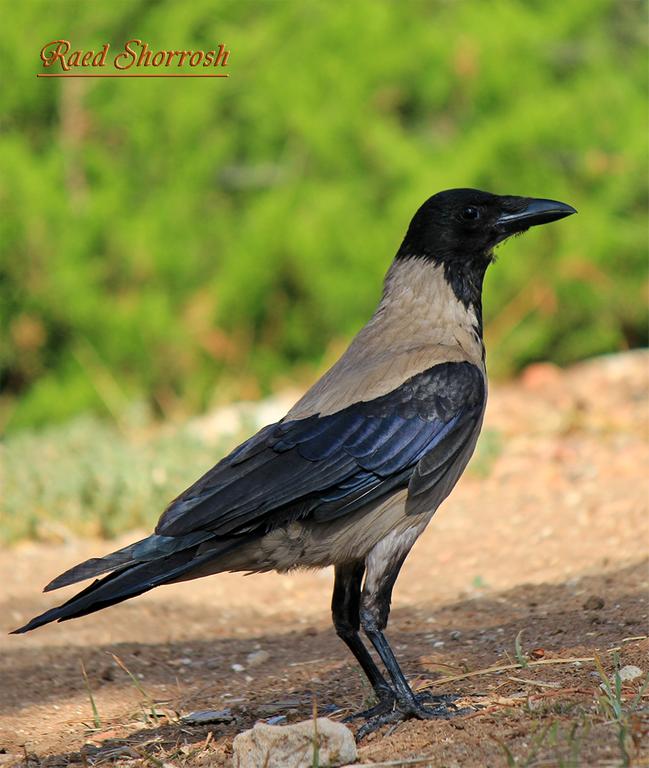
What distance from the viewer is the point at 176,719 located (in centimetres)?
458

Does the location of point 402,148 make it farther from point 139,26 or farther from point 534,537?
point 534,537

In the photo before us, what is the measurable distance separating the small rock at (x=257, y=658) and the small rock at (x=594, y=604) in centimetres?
136

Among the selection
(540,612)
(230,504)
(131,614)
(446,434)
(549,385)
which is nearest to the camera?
(230,504)

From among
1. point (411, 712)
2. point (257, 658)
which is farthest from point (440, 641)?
point (411, 712)

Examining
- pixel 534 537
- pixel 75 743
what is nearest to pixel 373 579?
pixel 75 743

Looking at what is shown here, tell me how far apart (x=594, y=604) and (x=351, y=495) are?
56.7 inches

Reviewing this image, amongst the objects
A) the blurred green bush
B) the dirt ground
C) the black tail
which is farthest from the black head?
the blurred green bush

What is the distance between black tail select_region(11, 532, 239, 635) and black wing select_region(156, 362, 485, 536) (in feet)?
0.25

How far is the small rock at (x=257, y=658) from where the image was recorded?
5363 mm

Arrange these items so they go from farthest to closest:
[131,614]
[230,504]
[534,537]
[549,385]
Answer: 1. [549,385]
2. [534,537]
3. [131,614]
4. [230,504]

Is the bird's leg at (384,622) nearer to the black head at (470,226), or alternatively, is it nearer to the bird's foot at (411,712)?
the bird's foot at (411,712)

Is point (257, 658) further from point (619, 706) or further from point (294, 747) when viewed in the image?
point (619, 706)

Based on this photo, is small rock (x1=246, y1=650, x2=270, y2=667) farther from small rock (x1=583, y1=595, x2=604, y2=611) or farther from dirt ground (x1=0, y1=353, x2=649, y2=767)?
small rock (x1=583, y1=595, x2=604, y2=611)

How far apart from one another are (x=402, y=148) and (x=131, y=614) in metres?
5.98
